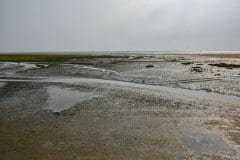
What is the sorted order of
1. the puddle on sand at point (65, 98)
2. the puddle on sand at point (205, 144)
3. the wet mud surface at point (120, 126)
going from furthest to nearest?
the puddle on sand at point (65, 98) < the wet mud surface at point (120, 126) < the puddle on sand at point (205, 144)

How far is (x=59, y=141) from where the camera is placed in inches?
609

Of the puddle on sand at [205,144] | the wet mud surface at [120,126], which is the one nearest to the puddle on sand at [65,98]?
the wet mud surface at [120,126]

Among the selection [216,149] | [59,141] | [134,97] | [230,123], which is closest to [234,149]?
[216,149]

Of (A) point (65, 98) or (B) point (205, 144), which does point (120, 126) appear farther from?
(A) point (65, 98)

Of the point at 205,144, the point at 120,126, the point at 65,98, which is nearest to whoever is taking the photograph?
the point at 205,144

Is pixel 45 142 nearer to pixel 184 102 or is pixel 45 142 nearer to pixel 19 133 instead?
pixel 19 133

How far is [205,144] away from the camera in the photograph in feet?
48.5

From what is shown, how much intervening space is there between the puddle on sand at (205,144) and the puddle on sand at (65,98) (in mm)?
10564

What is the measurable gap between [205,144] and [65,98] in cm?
1696

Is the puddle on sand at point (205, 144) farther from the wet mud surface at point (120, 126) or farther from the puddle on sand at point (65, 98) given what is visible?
the puddle on sand at point (65, 98)

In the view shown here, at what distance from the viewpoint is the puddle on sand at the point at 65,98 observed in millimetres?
25158

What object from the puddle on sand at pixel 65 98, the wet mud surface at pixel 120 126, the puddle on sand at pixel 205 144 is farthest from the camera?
the puddle on sand at pixel 65 98

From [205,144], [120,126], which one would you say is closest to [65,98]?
[120,126]

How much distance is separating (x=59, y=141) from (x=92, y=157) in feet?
9.82
